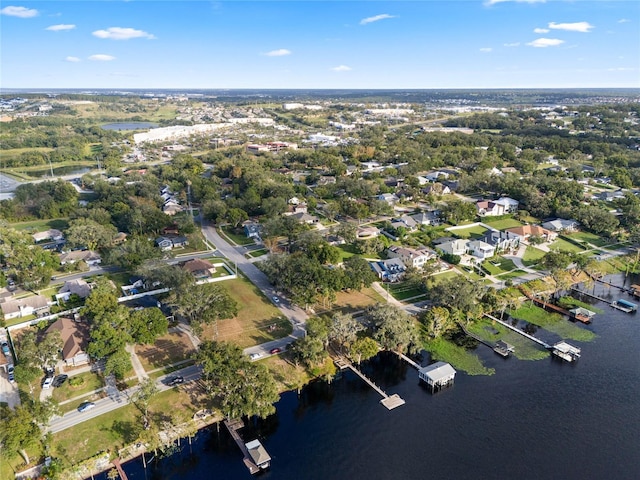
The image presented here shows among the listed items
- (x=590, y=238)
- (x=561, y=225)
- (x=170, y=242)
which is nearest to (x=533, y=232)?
(x=561, y=225)

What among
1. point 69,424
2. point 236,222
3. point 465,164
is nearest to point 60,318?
point 69,424

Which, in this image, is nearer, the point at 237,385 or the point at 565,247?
the point at 237,385

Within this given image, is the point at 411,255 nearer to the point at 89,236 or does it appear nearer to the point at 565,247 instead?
the point at 565,247

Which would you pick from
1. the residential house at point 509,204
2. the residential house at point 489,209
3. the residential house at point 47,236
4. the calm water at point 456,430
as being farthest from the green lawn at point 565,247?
the residential house at point 47,236

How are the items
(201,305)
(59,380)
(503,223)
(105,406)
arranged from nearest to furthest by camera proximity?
(105,406), (59,380), (201,305), (503,223)

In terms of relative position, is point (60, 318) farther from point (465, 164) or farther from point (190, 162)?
point (465, 164)

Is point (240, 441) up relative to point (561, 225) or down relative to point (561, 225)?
down
